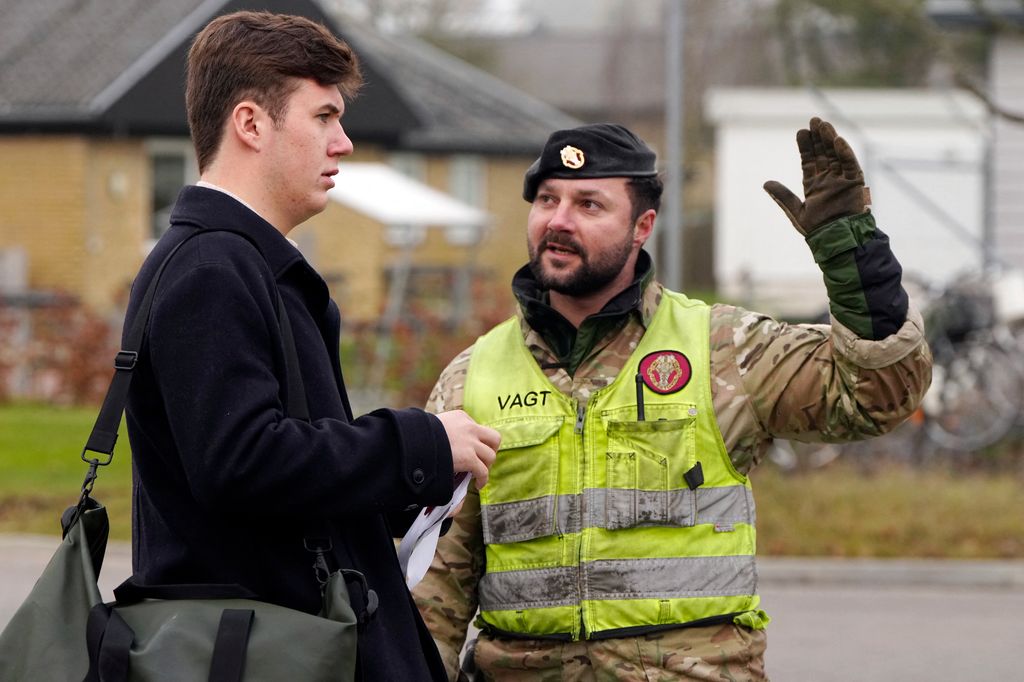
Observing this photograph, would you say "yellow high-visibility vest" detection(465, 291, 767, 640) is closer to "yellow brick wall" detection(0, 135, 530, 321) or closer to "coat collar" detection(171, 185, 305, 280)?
"coat collar" detection(171, 185, 305, 280)

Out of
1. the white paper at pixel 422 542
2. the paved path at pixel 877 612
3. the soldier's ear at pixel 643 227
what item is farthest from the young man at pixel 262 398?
the paved path at pixel 877 612

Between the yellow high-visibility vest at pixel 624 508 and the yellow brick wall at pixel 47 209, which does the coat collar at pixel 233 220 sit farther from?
the yellow brick wall at pixel 47 209

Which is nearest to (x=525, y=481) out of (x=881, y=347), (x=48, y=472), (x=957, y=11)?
(x=881, y=347)

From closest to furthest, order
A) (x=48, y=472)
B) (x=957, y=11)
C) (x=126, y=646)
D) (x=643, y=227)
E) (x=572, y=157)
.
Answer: (x=126, y=646)
(x=572, y=157)
(x=643, y=227)
(x=48, y=472)
(x=957, y=11)

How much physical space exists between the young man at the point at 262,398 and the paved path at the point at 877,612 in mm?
5253

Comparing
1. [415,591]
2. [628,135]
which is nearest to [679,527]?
[415,591]

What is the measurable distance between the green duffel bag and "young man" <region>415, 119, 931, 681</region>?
84 centimetres

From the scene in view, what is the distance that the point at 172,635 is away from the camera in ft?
8.09

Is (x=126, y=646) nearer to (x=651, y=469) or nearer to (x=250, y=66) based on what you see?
(x=250, y=66)

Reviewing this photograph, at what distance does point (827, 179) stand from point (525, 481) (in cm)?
86

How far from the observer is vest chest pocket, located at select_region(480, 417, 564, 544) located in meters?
3.36

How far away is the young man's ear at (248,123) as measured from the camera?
2.63 meters

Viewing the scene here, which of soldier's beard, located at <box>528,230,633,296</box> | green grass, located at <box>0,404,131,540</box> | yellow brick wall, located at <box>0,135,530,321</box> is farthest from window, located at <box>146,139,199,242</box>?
soldier's beard, located at <box>528,230,633,296</box>

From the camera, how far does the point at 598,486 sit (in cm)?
333
